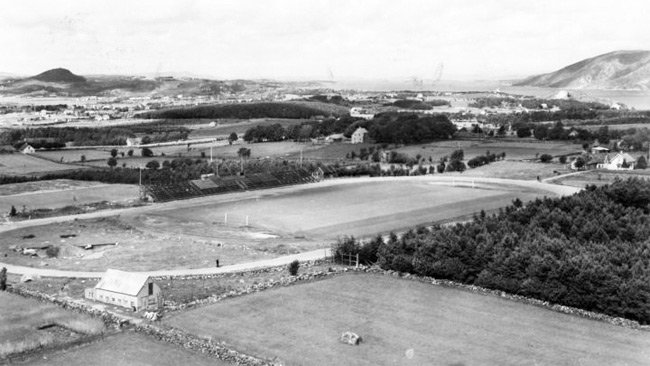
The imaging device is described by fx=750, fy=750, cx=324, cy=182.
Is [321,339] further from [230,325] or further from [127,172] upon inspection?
[127,172]

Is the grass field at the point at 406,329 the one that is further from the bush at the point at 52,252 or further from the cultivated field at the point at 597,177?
the cultivated field at the point at 597,177

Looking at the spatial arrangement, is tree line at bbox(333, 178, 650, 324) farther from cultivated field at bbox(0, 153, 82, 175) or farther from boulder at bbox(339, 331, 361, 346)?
cultivated field at bbox(0, 153, 82, 175)

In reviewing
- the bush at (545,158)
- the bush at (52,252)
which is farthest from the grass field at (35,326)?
the bush at (545,158)

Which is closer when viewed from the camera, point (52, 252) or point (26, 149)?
point (52, 252)

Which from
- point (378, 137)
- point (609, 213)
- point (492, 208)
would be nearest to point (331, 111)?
point (378, 137)

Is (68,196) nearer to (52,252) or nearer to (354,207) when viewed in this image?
(52,252)

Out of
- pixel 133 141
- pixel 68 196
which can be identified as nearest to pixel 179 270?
pixel 68 196
